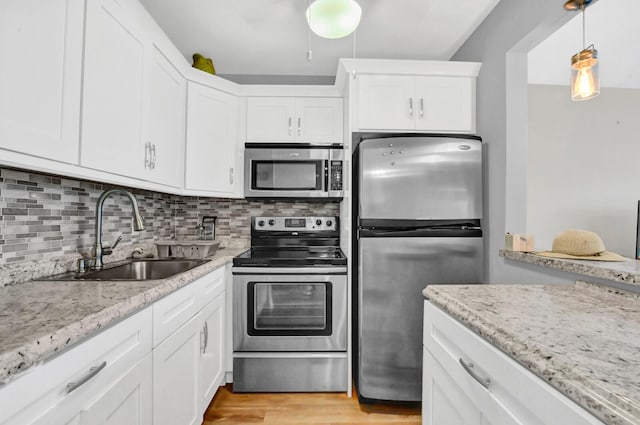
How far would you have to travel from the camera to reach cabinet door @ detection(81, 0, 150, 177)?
1.16 metres

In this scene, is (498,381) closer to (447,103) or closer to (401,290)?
(401,290)

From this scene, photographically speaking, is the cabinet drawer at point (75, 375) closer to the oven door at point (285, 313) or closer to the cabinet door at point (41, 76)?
the cabinet door at point (41, 76)

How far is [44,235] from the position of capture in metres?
1.34

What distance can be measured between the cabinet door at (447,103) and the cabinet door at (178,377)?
1.92 m

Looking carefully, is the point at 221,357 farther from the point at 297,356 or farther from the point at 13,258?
the point at 13,258

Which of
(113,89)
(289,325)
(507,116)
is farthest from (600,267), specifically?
(113,89)

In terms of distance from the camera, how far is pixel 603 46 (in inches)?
96.7

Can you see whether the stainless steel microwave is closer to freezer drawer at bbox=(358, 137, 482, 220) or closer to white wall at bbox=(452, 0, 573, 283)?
freezer drawer at bbox=(358, 137, 482, 220)

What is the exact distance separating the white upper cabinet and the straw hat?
1626mm

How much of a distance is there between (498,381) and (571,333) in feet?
0.62

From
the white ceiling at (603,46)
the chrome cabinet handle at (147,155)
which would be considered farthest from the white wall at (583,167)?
the chrome cabinet handle at (147,155)

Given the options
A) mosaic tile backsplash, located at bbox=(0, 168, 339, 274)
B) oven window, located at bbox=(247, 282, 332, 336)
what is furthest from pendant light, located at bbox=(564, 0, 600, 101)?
mosaic tile backsplash, located at bbox=(0, 168, 339, 274)

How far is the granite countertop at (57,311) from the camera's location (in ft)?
1.99

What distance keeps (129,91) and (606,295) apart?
2.07 metres
